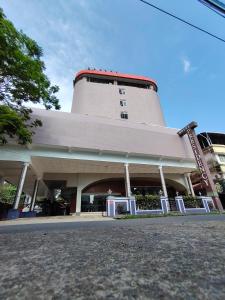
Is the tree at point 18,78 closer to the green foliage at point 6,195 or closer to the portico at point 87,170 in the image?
the portico at point 87,170

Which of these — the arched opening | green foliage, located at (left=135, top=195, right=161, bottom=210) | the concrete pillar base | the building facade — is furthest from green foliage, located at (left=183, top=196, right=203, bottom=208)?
the concrete pillar base

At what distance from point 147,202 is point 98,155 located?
576cm

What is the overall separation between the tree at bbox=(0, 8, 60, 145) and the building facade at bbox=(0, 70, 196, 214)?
373 cm

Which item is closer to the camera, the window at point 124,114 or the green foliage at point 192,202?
the green foliage at point 192,202

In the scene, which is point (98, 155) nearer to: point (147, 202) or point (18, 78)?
point (147, 202)

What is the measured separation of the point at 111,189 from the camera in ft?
66.4

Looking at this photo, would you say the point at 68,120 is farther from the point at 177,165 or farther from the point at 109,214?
the point at 177,165

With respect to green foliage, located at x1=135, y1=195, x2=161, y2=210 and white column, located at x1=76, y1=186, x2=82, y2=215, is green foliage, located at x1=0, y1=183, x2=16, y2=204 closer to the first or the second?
white column, located at x1=76, y1=186, x2=82, y2=215

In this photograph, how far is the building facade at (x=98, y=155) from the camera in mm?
14438

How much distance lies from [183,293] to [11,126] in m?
10.7

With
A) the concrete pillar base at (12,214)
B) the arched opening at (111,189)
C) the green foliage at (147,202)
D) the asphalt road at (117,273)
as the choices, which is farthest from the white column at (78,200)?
the asphalt road at (117,273)

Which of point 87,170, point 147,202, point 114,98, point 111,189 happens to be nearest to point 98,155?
point 87,170

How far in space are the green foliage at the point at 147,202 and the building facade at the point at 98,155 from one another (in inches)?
41.4

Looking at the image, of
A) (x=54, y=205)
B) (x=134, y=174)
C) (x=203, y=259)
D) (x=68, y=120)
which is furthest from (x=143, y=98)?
(x=203, y=259)
